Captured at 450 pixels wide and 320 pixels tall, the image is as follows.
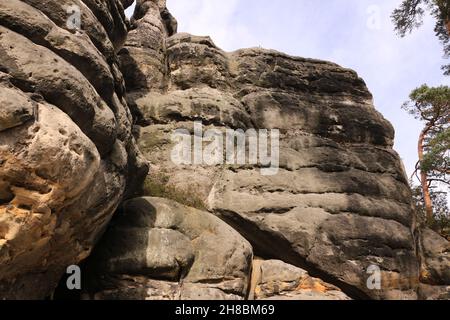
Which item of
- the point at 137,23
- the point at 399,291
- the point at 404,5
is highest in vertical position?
the point at 404,5

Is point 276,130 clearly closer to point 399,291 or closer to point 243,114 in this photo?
point 243,114

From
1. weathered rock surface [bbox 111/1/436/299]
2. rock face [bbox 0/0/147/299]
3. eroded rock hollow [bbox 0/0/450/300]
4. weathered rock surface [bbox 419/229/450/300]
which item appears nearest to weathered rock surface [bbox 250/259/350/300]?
eroded rock hollow [bbox 0/0/450/300]

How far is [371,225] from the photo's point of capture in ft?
35.8

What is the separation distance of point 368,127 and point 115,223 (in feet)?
27.3

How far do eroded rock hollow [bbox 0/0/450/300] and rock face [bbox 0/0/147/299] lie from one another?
2cm

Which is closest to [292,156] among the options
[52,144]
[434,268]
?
[434,268]

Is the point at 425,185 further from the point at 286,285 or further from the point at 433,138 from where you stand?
the point at 286,285

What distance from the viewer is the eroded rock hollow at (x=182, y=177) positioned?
610 centimetres

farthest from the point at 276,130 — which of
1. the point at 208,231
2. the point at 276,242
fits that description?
the point at 208,231

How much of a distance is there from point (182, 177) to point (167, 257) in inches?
130

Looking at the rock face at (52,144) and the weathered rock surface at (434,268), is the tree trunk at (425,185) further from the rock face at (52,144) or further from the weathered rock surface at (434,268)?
the rock face at (52,144)

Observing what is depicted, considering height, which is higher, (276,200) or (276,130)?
(276,130)

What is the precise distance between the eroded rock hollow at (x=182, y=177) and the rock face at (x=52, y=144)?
2 cm
